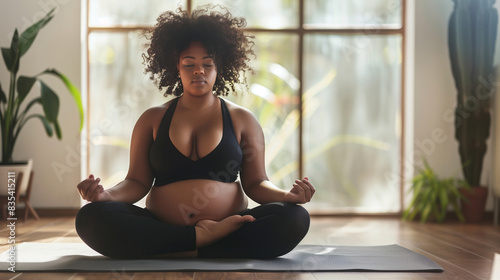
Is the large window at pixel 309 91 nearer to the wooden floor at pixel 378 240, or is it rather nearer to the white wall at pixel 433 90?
the white wall at pixel 433 90

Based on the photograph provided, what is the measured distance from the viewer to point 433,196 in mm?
4172

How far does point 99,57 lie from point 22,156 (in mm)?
908

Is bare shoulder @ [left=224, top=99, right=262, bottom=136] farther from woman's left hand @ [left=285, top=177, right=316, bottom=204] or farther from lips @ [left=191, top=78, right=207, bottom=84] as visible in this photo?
woman's left hand @ [left=285, top=177, right=316, bottom=204]

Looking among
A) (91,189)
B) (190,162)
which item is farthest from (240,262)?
(91,189)

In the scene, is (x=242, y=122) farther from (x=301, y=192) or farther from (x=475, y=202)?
(x=475, y=202)

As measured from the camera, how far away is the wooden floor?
6.72ft

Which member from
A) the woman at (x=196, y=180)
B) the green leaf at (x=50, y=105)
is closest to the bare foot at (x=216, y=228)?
the woman at (x=196, y=180)

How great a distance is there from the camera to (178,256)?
235 cm

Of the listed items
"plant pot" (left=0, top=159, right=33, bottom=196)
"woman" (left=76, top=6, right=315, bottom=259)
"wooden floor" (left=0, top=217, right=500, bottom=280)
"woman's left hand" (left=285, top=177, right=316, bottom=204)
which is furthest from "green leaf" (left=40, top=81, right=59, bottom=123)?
"woman's left hand" (left=285, top=177, right=316, bottom=204)

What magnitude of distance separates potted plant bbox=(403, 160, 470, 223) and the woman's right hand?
102 inches

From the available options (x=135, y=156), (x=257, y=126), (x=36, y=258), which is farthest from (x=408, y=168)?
(x=36, y=258)

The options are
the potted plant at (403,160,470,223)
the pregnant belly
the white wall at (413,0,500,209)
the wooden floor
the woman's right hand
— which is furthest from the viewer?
the white wall at (413,0,500,209)

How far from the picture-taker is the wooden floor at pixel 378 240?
2.05 meters

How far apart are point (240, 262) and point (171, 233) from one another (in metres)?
0.28
